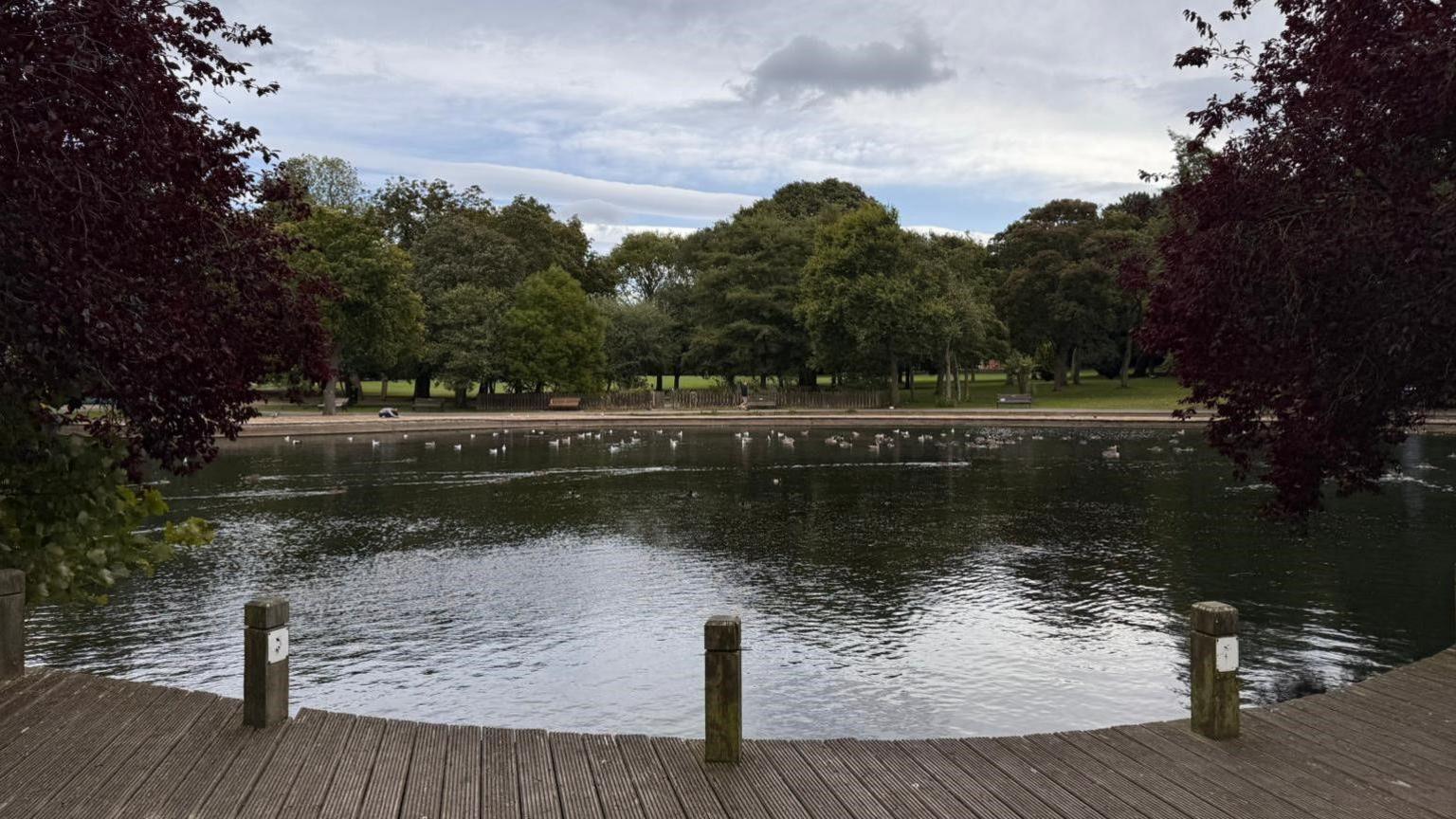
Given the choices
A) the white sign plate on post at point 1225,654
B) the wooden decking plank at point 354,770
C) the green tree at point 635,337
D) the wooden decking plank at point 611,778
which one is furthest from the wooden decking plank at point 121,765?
the green tree at point 635,337

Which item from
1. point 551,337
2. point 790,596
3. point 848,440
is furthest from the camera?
point 551,337

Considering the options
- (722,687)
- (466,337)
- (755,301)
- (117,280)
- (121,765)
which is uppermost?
(755,301)

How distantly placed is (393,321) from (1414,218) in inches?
2395

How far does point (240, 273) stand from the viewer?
345 inches

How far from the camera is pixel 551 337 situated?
7212 centimetres

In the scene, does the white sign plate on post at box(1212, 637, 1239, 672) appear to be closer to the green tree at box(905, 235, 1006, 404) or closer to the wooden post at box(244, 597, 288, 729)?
the wooden post at box(244, 597, 288, 729)

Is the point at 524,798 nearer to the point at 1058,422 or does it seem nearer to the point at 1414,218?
the point at 1414,218

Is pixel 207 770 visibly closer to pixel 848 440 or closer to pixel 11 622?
pixel 11 622

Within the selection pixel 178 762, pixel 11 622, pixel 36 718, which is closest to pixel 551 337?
pixel 11 622

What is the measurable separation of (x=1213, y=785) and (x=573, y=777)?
3890mm

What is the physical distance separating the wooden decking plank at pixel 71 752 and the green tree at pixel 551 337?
212 ft

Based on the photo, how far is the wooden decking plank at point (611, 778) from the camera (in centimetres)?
612

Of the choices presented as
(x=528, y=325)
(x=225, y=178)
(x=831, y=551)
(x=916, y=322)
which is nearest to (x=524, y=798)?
(x=225, y=178)

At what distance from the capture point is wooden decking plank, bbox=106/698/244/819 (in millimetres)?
6039
